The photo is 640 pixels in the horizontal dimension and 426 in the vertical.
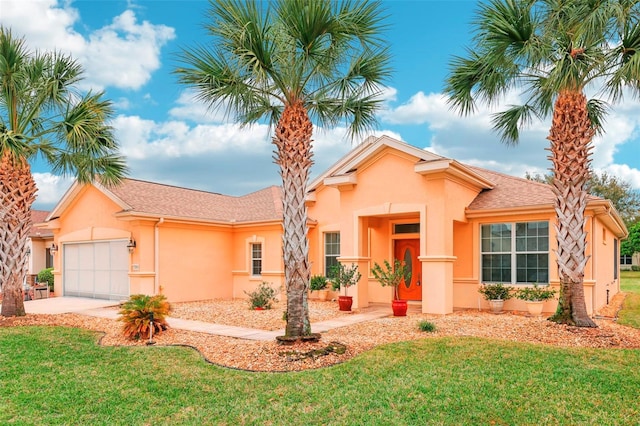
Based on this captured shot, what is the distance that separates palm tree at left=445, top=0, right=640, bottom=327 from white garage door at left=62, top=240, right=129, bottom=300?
14324 millimetres

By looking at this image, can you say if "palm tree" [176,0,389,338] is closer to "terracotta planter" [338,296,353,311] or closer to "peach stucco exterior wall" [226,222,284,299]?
"terracotta planter" [338,296,353,311]

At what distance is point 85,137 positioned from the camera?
41.9 feet

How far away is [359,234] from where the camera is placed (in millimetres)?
15125

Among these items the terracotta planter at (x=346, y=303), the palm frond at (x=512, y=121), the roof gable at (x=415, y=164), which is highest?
the palm frond at (x=512, y=121)

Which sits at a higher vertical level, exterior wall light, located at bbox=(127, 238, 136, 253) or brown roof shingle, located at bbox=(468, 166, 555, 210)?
brown roof shingle, located at bbox=(468, 166, 555, 210)

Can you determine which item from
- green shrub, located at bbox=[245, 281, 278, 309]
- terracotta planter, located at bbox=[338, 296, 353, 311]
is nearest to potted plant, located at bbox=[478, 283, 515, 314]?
terracotta planter, located at bbox=[338, 296, 353, 311]

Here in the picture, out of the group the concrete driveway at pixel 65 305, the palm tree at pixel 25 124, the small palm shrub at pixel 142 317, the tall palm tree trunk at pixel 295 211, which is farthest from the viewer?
the concrete driveway at pixel 65 305

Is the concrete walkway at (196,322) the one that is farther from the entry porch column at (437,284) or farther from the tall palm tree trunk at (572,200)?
the tall palm tree trunk at (572,200)

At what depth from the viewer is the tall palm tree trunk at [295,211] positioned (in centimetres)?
849

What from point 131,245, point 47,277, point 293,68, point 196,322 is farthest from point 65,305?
point 293,68

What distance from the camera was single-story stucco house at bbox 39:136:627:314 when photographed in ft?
44.5

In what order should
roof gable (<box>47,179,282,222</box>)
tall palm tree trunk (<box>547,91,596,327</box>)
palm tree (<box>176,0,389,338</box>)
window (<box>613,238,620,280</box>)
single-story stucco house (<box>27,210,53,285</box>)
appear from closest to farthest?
palm tree (<box>176,0,389,338</box>) < tall palm tree trunk (<box>547,91,596,327</box>) < roof gable (<box>47,179,282,222</box>) < window (<box>613,238,620,280</box>) < single-story stucco house (<box>27,210,53,285</box>)

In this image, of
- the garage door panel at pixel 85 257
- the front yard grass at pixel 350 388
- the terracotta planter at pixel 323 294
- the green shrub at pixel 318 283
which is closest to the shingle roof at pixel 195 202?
the green shrub at pixel 318 283

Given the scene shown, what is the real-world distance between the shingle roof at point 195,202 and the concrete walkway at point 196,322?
390cm
